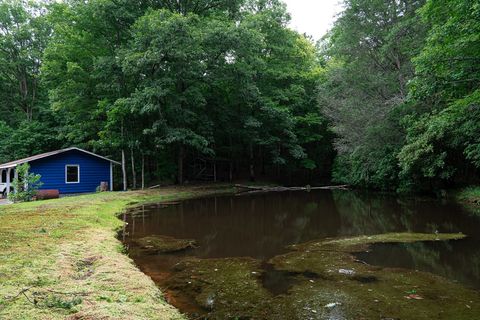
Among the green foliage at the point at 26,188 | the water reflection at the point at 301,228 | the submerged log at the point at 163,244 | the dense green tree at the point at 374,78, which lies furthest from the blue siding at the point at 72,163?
the dense green tree at the point at 374,78

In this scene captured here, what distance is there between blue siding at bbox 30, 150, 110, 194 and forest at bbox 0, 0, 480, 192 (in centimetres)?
135

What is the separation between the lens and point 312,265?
7.00 metres

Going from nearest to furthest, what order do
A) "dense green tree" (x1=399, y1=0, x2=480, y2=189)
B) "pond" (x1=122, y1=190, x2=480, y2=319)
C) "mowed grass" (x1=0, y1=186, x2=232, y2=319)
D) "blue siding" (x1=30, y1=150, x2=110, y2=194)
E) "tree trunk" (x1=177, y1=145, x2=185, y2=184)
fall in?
"mowed grass" (x1=0, y1=186, x2=232, y2=319) → "pond" (x1=122, y1=190, x2=480, y2=319) → "dense green tree" (x1=399, y1=0, x2=480, y2=189) → "blue siding" (x1=30, y1=150, x2=110, y2=194) → "tree trunk" (x1=177, y1=145, x2=185, y2=184)

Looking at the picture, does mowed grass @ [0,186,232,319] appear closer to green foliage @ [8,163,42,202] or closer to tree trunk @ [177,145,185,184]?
green foliage @ [8,163,42,202]

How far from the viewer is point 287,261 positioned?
7324 millimetres

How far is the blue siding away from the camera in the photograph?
2173 centimetres

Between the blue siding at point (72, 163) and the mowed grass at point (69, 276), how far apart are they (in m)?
12.7

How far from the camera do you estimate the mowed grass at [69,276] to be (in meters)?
4.00

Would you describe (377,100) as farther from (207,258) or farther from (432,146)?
(207,258)

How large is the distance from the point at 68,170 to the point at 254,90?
1389 centimetres

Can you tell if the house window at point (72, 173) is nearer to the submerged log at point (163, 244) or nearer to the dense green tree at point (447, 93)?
the submerged log at point (163, 244)

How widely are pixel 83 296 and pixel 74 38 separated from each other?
23.9 meters

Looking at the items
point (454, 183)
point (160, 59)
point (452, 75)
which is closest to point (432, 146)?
Result: point (454, 183)

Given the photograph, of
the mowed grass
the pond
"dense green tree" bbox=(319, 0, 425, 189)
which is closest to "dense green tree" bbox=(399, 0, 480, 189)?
"dense green tree" bbox=(319, 0, 425, 189)
